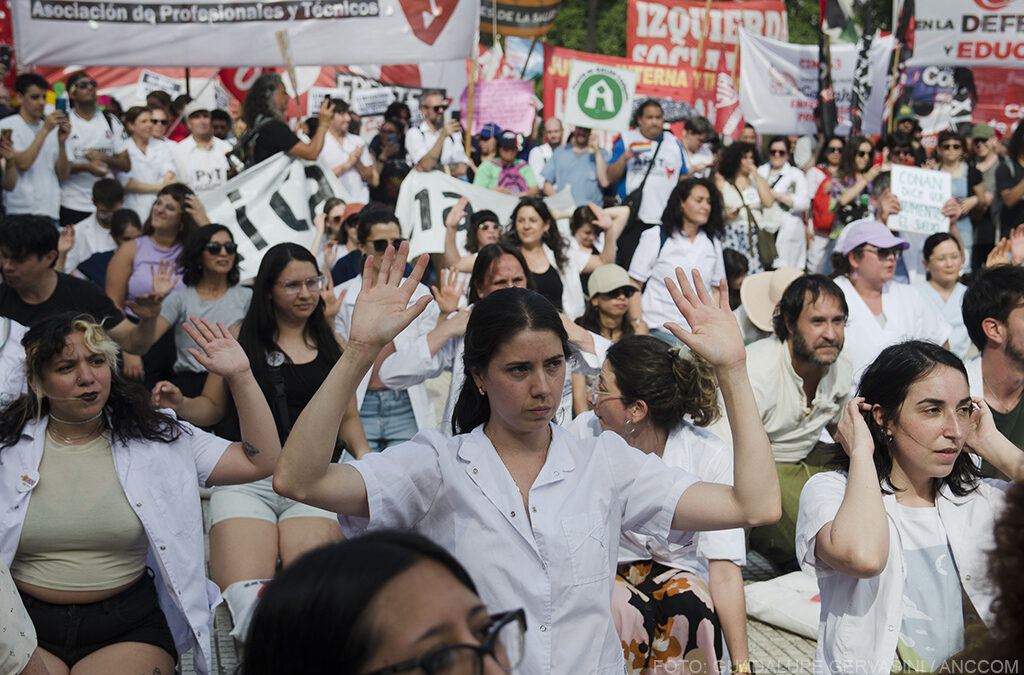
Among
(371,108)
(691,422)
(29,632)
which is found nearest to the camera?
(29,632)

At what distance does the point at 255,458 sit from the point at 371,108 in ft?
38.3

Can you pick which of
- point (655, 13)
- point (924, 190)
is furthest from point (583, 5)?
point (924, 190)

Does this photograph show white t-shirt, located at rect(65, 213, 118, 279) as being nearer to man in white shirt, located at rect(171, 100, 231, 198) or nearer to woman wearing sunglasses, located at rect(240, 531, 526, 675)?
man in white shirt, located at rect(171, 100, 231, 198)

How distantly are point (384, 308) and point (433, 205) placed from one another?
661 centimetres

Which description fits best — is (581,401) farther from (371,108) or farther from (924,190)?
(371,108)

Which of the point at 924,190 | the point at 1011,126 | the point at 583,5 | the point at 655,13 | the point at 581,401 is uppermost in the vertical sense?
the point at 583,5

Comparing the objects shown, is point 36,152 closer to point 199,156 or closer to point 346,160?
point 199,156

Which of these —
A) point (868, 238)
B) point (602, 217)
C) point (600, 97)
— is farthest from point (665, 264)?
point (600, 97)

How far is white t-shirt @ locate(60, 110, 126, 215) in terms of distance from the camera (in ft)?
33.7

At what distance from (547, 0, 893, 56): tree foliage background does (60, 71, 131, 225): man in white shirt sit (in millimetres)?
24322

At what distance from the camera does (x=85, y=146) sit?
34.3ft

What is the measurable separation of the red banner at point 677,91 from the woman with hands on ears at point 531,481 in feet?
37.8

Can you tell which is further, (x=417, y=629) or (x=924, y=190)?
(x=924, y=190)

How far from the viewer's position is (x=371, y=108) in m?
14.7
